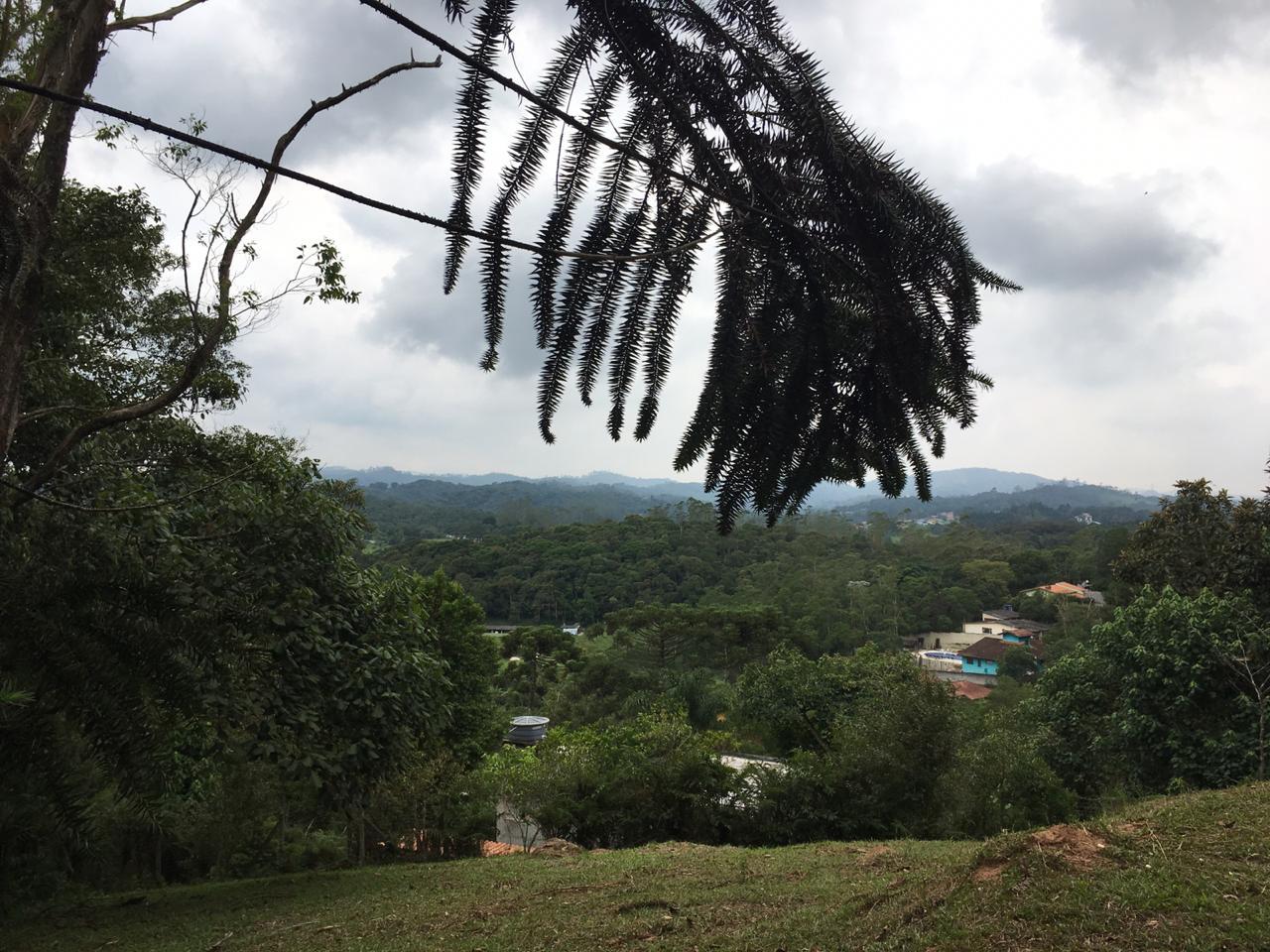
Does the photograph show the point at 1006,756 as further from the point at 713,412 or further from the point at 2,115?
the point at 2,115

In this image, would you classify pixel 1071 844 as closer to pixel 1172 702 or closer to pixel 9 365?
pixel 9 365

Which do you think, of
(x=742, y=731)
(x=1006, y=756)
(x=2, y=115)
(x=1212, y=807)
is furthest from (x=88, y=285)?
(x=742, y=731)

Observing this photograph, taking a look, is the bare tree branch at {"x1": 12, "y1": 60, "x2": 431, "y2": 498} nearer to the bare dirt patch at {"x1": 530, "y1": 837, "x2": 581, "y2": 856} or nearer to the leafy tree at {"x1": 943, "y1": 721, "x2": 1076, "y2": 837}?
the bare dirt patch at {"x1": 530, "y1": 837, "x2": 581, "y2": 856}

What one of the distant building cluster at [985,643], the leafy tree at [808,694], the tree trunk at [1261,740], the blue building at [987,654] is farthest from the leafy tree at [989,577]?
the tree trunk at [1261,740]

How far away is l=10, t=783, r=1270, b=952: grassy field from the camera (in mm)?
3709

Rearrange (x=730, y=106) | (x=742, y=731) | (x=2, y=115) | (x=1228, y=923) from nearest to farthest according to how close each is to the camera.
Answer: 1. (x=730, y=106)
2. (x=1228, y=923)
3. (x=2, y=115)
4. (x=742, y=731)

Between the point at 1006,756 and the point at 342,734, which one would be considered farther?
the point at 1006,756

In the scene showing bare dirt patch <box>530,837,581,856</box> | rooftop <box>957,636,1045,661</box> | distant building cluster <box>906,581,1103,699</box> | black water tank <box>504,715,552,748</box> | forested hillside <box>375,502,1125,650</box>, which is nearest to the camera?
bare dirt patch <box>530,837,581,856</box>

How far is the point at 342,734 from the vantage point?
6391 millimetres

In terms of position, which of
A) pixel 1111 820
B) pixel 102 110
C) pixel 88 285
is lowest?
pixel 1111 820

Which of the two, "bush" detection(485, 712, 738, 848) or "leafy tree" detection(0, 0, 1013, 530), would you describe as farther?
"bush" detection(485, 712, 738, 848)

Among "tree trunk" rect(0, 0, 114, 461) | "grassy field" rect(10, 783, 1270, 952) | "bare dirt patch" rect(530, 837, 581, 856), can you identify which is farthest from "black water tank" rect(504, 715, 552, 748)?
"tree trunk" rect(0, 0, 114, 461)

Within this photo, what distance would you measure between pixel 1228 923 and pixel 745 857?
19.3 feet

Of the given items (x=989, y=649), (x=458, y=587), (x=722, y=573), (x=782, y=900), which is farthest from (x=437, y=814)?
(x=722, y=573)
